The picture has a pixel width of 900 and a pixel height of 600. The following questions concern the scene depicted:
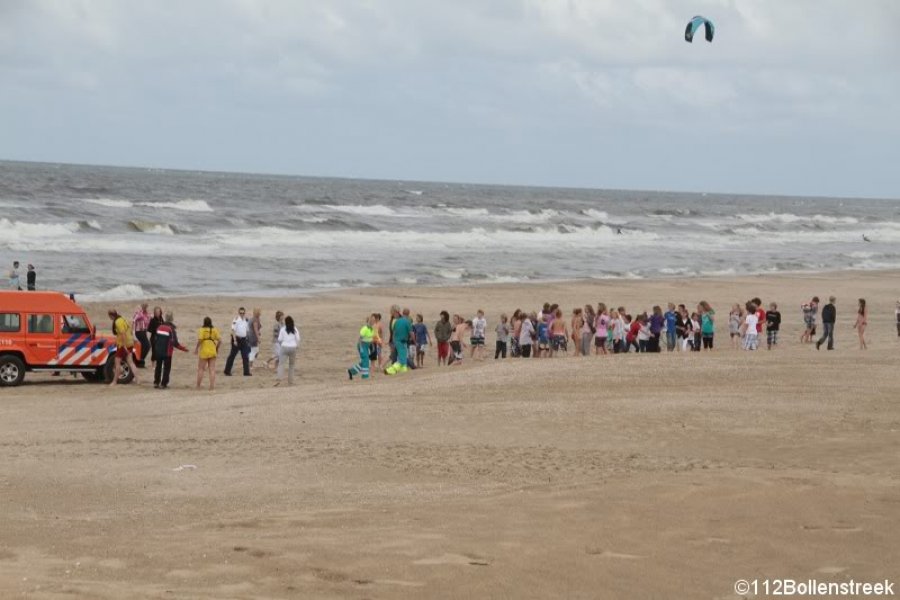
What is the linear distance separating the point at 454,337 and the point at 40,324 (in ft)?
24.6

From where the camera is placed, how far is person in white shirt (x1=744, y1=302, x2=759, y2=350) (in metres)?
25.2

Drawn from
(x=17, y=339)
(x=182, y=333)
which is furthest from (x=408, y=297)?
(x=17, y=339)

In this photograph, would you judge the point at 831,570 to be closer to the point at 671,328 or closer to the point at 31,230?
the point at 671,328

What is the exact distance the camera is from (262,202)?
3839 inches

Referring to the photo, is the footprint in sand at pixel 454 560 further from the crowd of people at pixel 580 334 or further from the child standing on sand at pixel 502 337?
the child standing on sand at pixel 502 337

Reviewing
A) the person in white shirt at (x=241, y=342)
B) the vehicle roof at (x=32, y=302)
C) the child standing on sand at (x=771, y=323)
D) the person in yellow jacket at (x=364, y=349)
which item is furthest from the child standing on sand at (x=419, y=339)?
the child standing on sand at (x=771, y=323)

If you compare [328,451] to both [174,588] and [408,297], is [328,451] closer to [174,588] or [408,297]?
[174,588]

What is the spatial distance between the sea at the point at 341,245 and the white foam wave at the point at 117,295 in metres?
0.06

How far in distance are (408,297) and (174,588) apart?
30.0 meters

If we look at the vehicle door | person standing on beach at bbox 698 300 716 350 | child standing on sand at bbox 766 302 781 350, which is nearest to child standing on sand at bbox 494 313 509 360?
person standing on beach at bbox 698 300 716 350

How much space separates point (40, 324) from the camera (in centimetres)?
2116

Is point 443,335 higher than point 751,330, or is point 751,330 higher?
point 751,330

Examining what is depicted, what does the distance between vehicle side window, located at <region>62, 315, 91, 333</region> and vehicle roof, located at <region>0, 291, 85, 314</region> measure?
12 cm

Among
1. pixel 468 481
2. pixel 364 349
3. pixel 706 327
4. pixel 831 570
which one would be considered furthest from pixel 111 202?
pixel 831 570
